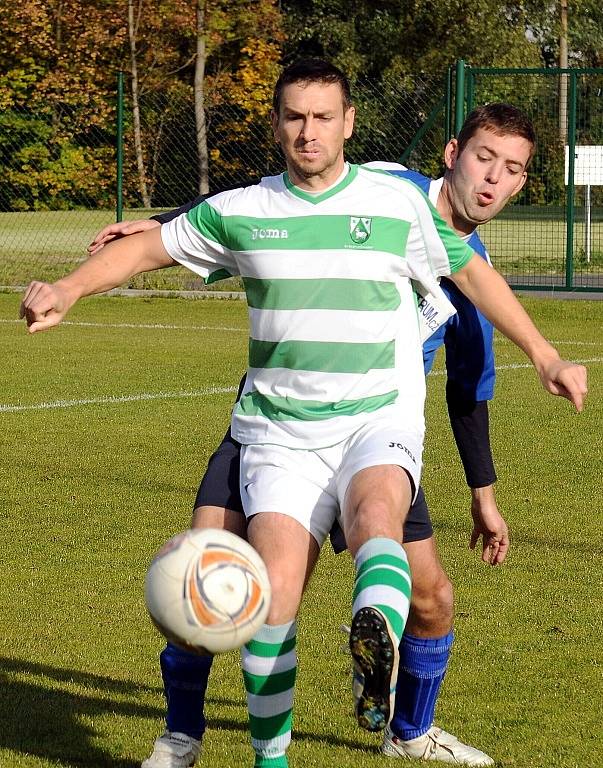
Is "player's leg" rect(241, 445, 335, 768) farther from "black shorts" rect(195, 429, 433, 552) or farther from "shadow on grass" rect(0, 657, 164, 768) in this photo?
"shadow on grass" rect(0, 657, 164, 768)

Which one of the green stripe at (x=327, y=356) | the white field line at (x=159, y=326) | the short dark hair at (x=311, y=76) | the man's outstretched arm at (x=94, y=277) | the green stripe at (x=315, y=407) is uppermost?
the short dark hair at (x=311, y=76)

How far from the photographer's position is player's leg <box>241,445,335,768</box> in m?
3.64

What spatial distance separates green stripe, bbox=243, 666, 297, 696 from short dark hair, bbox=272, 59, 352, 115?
1495mm

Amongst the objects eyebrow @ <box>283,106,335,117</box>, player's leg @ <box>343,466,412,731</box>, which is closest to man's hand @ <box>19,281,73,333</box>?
eyebrow @ <box>283,106,335,117</box>

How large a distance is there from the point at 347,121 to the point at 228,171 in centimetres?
1879

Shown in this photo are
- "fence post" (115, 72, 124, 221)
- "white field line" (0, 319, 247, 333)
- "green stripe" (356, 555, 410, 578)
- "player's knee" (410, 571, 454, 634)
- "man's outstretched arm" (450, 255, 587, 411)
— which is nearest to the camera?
"green stripe" (356, 555, 410, 578)

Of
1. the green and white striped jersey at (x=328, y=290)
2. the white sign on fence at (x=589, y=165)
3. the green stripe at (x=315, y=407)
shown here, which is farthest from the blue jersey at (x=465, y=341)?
the white sign on fence at (x=589, y=165)

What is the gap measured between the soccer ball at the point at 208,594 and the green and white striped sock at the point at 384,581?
0.79 ft

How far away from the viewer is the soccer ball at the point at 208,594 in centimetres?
340

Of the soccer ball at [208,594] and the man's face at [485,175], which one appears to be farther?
the man's face at [485,175]

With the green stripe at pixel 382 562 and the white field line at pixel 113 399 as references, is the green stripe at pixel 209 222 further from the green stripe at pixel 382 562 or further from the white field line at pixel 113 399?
the white field line at pixel 113 399

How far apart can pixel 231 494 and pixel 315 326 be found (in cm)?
53

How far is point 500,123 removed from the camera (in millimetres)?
4465

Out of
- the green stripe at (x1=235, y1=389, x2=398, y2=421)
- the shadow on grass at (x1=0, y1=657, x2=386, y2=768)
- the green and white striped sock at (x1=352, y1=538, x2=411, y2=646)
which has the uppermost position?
the green stripe at (x1=235, y1=389, x2=398, y2=421)
